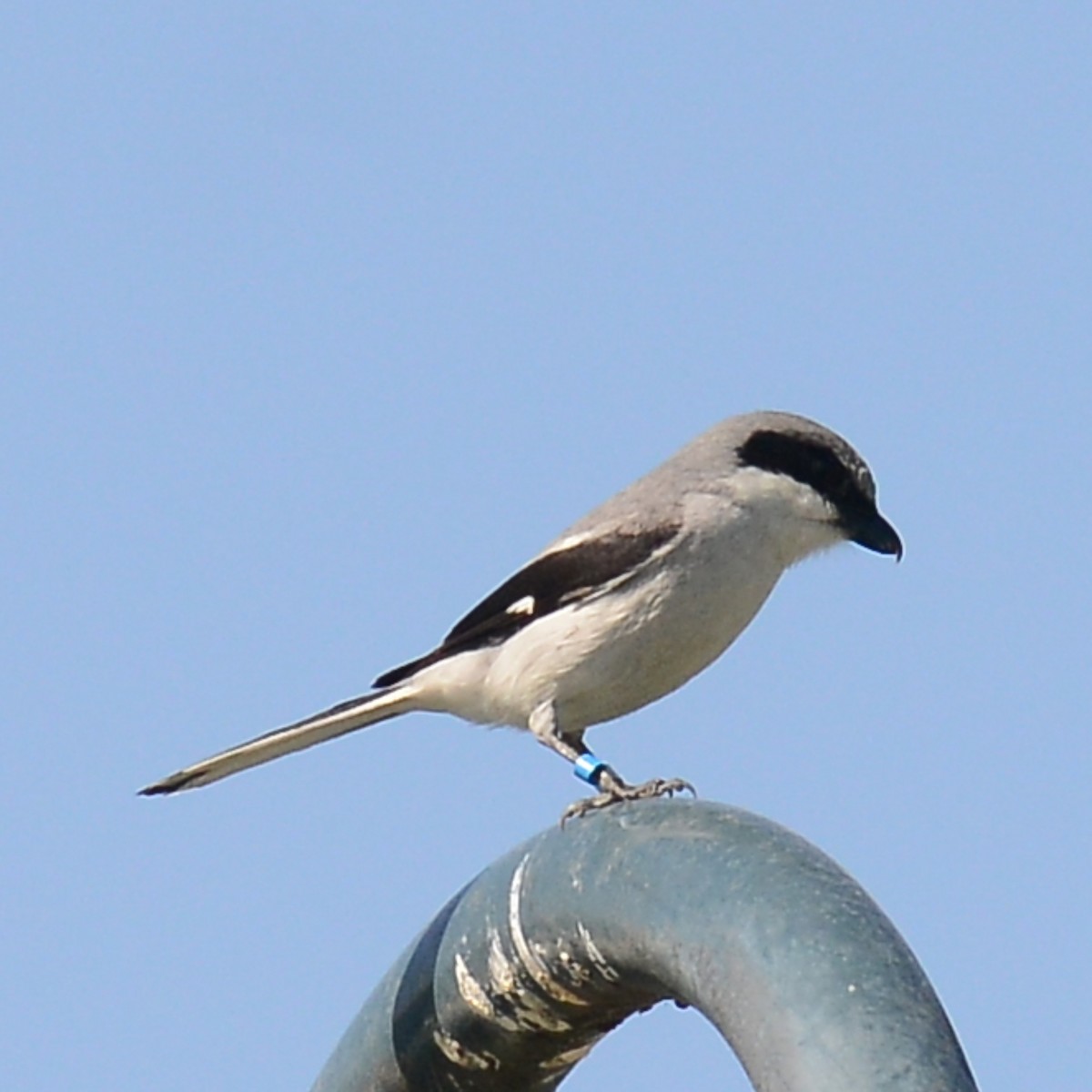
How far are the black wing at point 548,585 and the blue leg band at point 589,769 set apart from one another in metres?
0.42

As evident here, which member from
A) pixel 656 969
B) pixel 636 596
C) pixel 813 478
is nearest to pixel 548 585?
pixel 636 596

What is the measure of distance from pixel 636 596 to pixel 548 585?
397 millimetres

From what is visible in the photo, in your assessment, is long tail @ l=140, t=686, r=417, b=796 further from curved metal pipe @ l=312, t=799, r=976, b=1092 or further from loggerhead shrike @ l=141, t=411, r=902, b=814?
curved metal pipe @ l=312, t=799, r=976, b=1092

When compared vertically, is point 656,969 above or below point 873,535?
below

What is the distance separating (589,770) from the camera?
5.31 metres

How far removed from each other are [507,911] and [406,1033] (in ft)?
0.86

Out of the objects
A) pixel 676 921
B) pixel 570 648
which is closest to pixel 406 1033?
pixel 676 921

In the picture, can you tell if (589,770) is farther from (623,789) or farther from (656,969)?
(656,969)

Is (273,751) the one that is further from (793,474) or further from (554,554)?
(793,474)

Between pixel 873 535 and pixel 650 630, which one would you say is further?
pixel 873 535

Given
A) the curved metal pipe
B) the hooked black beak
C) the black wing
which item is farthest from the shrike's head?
the curved metal pipe

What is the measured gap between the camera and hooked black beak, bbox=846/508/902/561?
607 cm

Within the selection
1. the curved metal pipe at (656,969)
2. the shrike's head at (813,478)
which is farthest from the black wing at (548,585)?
the curved metal pipe at (656,969)

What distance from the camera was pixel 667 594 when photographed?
5.45 meters
